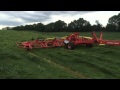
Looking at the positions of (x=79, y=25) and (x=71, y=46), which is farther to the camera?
(x=79, y=25)

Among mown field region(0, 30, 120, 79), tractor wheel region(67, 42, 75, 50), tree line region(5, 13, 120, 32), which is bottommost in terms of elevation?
Result: mown field region(0, 30, 120, 79)

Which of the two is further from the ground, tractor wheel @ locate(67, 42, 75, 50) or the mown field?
tractor wheel @ locate(67, 42, 75, 50)

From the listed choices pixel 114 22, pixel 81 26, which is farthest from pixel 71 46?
pixel 114 22

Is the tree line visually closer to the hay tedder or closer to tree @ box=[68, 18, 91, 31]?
tree @ box=[68, 18, 91, 31]

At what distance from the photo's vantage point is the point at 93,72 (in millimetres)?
10758

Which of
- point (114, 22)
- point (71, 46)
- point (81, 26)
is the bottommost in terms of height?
point (71, 46)

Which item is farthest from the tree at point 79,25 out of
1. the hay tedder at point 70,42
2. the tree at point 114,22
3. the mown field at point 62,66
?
the mown field at point 62,66

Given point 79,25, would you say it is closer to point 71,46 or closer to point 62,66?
point 71,46

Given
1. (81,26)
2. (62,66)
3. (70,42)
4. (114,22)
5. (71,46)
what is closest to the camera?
(62,66)

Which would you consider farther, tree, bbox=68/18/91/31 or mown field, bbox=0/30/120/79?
tree, bbox=68/18/91/31

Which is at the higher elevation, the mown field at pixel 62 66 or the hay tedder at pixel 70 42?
the hay tedder at pixel 70 42

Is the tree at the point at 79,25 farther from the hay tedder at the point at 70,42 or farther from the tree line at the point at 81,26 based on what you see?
the hay tedder at the point at 70,42

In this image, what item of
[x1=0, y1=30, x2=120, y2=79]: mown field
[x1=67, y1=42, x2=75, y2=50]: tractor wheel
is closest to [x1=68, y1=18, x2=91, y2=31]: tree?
[x1=67, y1=42, x2=75, y2=50]: tractor wheel
